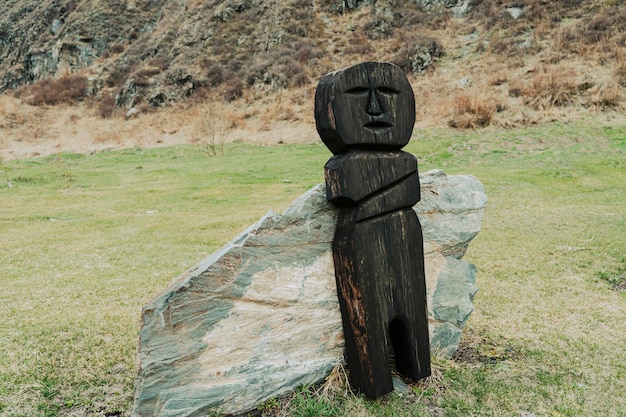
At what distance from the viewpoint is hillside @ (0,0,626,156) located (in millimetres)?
17891

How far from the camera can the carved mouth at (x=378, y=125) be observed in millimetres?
3014

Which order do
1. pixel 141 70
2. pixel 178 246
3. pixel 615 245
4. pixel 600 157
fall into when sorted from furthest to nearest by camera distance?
pixel 141 70
pixel 600 157
pixel 178 246
pixel 615 245

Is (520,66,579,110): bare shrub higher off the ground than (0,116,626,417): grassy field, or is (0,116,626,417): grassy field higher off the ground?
(520,66,579,110): bare shrub

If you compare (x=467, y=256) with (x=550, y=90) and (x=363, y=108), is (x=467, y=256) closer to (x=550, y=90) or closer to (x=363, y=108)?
(x=363, y=108)

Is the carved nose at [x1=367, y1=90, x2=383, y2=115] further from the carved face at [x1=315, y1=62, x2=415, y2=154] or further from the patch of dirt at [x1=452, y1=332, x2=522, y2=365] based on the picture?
the patch of dirt at [x1=452, y1=332, x2=522, y2=365]

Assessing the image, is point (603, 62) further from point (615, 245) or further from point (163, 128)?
point (163, 128)

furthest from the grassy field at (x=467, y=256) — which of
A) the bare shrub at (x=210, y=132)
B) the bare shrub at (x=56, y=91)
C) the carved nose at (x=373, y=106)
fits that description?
the bare shrub at (x=56, y=91)

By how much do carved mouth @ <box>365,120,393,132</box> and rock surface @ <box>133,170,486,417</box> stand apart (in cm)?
51

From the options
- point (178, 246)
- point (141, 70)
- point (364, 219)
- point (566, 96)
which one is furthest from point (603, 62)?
point (141, 70)

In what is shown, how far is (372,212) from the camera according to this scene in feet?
9.86

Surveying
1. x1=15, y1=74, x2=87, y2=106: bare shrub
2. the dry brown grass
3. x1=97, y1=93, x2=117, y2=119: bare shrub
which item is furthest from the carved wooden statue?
x1=15, y1=74, x2=87, y2=106: bare shrub

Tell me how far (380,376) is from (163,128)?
22.6 metres

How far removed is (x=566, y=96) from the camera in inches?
664

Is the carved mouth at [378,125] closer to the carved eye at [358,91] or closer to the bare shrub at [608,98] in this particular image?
the carved eye at [358,91]
